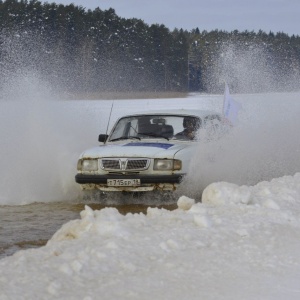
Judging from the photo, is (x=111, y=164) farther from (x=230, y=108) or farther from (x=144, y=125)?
(x=230, y=108)

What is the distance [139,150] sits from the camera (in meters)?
10.3

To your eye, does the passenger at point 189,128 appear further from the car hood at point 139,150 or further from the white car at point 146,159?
the car hood at point 139,150

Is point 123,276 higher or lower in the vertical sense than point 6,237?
higher

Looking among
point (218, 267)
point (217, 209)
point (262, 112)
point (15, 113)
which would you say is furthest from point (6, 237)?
point (262, 112)

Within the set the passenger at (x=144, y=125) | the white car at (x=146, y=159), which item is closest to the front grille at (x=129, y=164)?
the white car at (x=146, y=159)

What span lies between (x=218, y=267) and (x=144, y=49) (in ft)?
267

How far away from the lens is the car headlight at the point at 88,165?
34.3ft

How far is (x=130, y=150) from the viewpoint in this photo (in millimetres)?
10359

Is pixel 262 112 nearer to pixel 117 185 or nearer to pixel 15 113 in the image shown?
pixel 15 113

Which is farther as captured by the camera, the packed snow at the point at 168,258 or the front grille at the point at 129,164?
the front grille at the point at 129,164

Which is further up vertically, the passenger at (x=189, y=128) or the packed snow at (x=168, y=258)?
the passenger at (x=189, y=128)

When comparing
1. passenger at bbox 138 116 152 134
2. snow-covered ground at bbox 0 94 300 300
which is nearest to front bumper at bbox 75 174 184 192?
passenger at bbox 138 116 152 134

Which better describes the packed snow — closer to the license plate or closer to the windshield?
the license plate

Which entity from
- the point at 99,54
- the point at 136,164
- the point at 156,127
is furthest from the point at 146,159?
the point at 99,54
